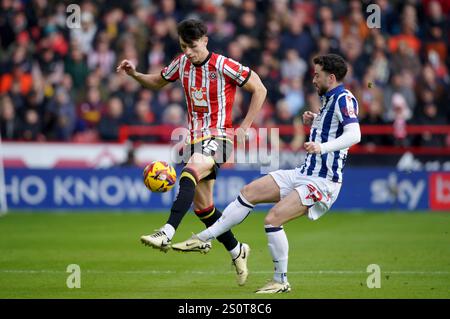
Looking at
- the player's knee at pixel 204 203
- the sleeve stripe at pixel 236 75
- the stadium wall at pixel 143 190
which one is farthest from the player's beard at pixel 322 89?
the stadium wall at pixel 143 190

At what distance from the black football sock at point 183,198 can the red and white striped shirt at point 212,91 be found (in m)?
0.57

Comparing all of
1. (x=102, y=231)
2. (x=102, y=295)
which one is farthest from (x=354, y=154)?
(x=102, y=295)

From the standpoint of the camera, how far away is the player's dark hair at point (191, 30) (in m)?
9.59

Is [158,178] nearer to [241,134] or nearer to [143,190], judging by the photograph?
[241,134]

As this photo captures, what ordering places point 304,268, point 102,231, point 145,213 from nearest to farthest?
point 304,268 → point 102,231 → point 145,213

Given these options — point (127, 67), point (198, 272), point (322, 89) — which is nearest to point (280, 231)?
point (322, 89)

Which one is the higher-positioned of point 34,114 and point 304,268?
point 34,114

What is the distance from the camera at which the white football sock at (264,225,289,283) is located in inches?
355

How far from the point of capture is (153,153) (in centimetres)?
1959

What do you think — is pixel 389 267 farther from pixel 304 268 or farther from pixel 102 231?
pixel 102 231

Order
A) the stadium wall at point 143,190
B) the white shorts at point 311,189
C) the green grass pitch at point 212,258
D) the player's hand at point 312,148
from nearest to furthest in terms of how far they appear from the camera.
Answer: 1. the player's hand at point 312,148
2. the white shorts at point 311,189
3. the green grass pitch at point 212,258
4. the stadium wall at point 143,190

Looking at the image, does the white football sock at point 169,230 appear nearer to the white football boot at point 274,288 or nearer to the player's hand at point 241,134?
the white football boot at point 274,288

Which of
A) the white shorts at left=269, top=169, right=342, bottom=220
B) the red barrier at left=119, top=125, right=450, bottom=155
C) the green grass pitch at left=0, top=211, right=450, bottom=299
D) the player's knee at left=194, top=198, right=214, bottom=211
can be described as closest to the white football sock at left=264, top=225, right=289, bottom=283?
the green grass pitch at left=0, top=211, right=450, bottom=299

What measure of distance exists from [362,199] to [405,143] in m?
1.60
